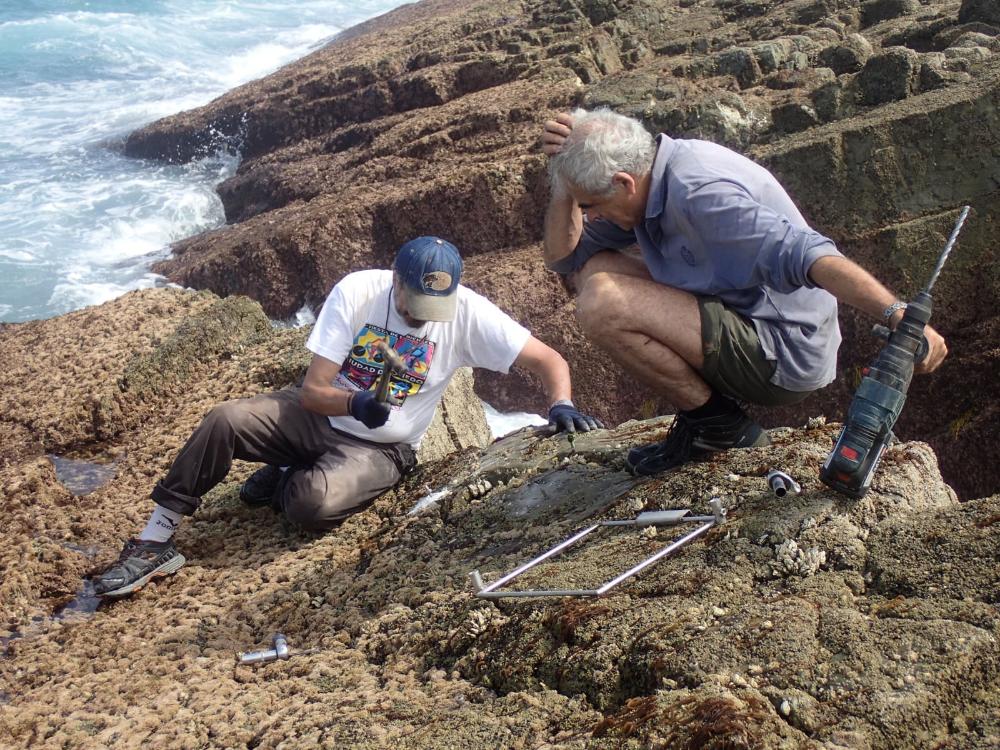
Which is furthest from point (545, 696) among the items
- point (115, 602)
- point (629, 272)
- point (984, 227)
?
point (984, 227)

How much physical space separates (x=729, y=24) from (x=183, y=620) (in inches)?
391

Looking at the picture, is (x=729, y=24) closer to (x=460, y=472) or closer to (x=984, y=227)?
(x=984, y=227)

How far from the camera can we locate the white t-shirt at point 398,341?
3.74m

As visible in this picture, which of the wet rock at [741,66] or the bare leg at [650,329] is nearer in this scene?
the bare leg at [650,329]

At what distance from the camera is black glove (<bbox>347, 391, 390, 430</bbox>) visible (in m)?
3.53

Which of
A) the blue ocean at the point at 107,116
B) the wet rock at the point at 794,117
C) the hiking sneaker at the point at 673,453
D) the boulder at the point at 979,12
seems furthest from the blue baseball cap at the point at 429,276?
the blue ocean at the point at 107,116

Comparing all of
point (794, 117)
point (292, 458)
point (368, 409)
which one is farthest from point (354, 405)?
point (794, 117)

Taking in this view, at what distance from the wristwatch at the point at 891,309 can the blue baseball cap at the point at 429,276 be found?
5.32 ft

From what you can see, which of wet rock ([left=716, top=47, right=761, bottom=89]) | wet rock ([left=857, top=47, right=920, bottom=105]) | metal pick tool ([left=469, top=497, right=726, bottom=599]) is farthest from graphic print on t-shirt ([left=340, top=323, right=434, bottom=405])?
wet rock ([left=716, top=47, right=761, bottom=89])

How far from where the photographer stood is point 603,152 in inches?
118

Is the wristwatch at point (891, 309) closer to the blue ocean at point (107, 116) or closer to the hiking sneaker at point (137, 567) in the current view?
the hiking sneaker at point (137, 567)

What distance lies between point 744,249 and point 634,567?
1.06m

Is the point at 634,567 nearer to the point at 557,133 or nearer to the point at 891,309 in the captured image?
the point at 891,309

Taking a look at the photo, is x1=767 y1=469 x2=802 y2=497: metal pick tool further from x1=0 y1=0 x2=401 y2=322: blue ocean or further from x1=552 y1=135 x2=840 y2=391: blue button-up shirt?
x1=0 y1=0 x2=401 y2=322: blue ocean
